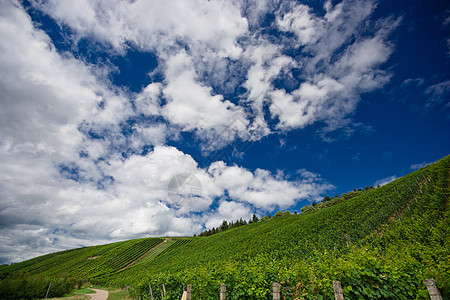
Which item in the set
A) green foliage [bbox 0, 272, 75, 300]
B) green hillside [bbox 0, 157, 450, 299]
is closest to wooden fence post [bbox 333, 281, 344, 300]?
green hillside [bbox 0, 157, 450, 299]

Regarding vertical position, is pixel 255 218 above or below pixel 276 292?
above

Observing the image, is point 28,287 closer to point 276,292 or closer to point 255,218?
point 276,292

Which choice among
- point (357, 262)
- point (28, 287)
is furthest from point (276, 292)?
point (28, 287)

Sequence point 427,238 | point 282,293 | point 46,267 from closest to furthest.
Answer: point 282,293, point 427,238, point 46,267

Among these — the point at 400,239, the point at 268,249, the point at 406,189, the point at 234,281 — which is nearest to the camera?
the point at 234,281

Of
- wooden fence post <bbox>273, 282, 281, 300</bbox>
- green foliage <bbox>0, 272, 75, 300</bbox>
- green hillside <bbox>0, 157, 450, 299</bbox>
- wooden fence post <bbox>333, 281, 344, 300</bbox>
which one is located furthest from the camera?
green foliage <bbox>0, 272, 75, 300</bbox>

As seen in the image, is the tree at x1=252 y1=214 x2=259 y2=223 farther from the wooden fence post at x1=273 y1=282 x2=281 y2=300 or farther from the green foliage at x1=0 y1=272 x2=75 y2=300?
the wooden fence post at x1=273 y1=282 x2=281 y2=300

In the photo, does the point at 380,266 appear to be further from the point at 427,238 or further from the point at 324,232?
the point at 324,232

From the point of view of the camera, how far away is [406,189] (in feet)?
77.7

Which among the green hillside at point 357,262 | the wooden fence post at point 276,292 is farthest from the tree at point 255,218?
the wooden fence post at point 276,292

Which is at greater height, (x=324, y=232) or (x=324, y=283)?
(x=324, y=232)

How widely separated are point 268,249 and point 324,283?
2378cm

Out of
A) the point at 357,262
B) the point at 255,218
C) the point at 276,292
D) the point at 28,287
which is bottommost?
the point at 28,287

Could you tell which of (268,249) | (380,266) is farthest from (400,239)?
(268,249)
